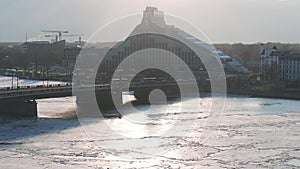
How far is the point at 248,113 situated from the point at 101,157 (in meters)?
8.18

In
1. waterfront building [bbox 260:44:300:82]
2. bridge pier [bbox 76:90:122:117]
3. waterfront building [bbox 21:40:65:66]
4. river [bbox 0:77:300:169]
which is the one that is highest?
waterfront building [bbox 21:40:65:66]

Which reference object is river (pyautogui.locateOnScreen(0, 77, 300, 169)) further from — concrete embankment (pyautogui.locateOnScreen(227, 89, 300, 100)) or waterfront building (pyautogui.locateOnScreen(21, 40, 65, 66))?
waterfront building (pyautogui.locateOnScreen(21, 40, 65, 66))

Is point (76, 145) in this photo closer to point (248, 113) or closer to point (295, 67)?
point (248, 113)

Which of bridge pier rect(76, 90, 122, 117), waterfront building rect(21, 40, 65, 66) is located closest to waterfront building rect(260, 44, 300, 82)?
bridge pier rect(76, 90, 122, 117)

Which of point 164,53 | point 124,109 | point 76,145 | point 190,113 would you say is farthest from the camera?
point 164,53

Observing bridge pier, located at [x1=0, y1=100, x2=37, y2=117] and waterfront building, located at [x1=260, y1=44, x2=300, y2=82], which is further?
waterfront building, located at [x1=260, y1=44, x2=300, y2=82]

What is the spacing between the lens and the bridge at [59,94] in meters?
15.9

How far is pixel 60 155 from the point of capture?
32.0ft

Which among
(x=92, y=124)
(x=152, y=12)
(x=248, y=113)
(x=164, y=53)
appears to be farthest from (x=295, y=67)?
(x=92, y=124)

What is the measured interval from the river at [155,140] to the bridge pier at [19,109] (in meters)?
0.57

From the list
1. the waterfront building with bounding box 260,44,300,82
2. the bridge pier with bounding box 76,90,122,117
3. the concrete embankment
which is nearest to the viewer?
the bridge pier with bounding box 76,90,122,117

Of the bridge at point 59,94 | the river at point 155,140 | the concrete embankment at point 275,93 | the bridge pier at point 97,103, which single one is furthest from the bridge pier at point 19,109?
the concrete embankment at point 275,93

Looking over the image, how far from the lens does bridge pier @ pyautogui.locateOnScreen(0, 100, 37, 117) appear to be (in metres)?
15.9

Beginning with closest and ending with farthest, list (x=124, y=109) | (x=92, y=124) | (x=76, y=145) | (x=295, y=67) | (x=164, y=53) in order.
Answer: (x=76, y=145), (x=92, y=124), (x=124, y=109), (x=295, y=67), (x=164, y=53)
